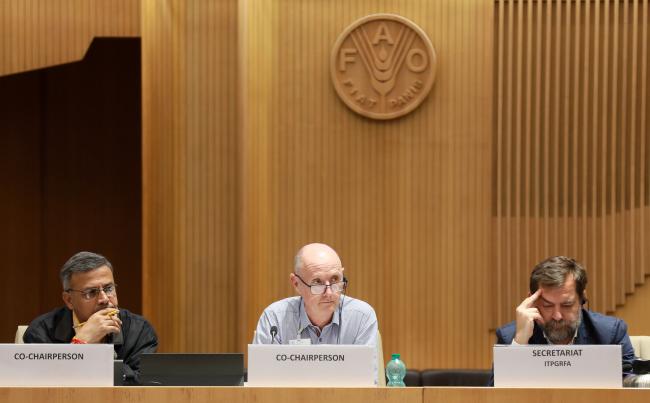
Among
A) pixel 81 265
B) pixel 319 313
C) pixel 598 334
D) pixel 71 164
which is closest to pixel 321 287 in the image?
pixel 319 313

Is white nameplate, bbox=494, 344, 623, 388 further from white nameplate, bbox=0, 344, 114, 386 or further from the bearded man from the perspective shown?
white nameplate, bbox=0, 344, 114, 386

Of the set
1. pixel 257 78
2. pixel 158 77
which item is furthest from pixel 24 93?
pixel 257 78

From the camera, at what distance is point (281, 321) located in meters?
4.23

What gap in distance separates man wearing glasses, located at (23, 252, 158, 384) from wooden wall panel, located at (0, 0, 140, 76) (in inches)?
85.3

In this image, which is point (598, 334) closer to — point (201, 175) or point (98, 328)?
point (98, 328)

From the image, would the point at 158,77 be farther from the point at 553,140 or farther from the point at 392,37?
the point at 553,140

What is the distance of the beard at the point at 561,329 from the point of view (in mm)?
4059

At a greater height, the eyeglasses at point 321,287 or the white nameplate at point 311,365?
the eyeglasses at point 321,287

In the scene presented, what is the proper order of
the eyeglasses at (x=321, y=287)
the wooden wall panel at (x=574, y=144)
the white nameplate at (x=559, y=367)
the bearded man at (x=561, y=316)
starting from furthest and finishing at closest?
the wooden wall panel at (x=574, y=144) < the eyeglasses at (x=321, y=287) < the bearded man at (x=561, y=316) < the white nameplate at (x=559, y=367)

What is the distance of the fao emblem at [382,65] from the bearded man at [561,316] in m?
2.14

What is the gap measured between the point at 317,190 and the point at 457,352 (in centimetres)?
139

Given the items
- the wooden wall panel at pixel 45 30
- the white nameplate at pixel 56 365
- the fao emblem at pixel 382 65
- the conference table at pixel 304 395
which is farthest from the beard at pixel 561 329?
the wooden wall panel at pixel 45 30

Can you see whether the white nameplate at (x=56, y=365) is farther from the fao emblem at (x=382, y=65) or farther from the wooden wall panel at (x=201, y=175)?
the fao emblem at (x=382, y=65)

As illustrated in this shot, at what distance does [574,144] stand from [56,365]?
3865mm
